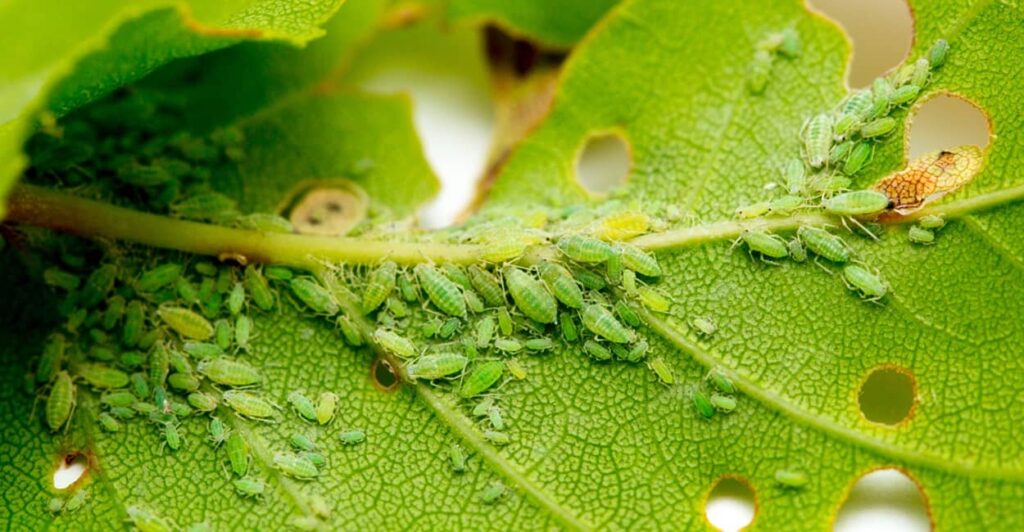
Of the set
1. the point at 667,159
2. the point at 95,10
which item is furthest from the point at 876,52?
the point at 95,10

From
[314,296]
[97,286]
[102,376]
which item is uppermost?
[314,296]

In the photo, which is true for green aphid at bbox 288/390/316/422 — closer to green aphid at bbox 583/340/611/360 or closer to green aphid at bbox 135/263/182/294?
green aphid at bbox 135/263/182/294

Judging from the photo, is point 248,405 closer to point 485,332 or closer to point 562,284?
point 485,332

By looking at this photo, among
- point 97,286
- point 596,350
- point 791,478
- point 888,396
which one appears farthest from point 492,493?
point 97,286

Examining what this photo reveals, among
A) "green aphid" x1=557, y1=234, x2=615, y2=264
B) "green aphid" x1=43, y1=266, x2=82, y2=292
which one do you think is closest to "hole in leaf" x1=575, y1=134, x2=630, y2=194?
"green aphid" x1=557, y1=234, x2=615, y2=264

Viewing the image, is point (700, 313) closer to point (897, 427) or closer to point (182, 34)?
point (897, 427)
